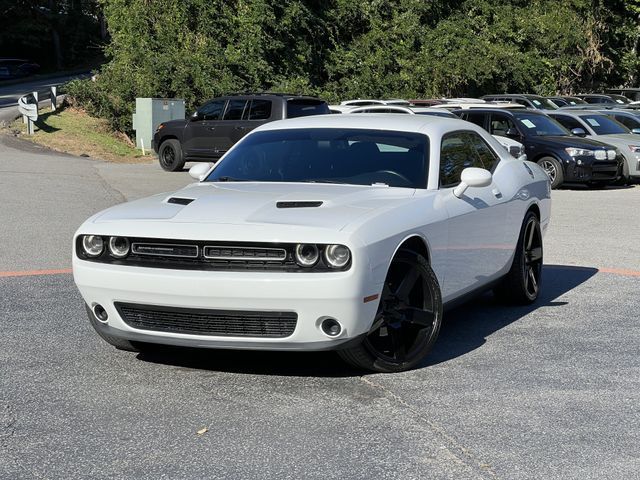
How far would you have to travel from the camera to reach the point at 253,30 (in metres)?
34.6

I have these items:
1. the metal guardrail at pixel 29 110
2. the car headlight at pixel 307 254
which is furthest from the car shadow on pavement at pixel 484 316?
the metal guardrail at pixel 29 110

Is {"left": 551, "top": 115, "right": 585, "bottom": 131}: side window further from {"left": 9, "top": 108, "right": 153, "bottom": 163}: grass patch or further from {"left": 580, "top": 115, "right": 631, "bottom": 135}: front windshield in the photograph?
{"left": 9, "top": 108, "right": 153, "bottom": 163}: grass patch

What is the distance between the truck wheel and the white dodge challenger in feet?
51.6

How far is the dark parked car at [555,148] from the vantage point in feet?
65.6

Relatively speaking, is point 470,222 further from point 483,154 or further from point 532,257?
point 532,257

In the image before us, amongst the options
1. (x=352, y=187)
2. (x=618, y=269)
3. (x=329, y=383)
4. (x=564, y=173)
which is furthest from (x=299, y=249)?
(x=564, y=173)

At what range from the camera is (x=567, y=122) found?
22.6m

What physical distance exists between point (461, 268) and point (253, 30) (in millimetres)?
28994

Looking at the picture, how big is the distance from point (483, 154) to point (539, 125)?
1372 cm

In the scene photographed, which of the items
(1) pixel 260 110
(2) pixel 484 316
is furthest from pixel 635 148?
(2) pixel 484 316

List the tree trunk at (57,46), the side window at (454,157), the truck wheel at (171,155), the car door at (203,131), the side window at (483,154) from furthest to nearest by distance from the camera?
the tree trunk at (57,46), the truck wheel at (171,155), the car door at (203,131), the side window at (483,154), the side window at (454,157)

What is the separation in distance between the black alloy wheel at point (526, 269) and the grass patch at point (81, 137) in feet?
60.3

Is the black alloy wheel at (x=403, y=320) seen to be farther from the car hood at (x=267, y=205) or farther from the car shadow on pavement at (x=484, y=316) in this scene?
the car hood at (x=267, y=205)

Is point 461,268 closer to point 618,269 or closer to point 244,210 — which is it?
point 244,210
